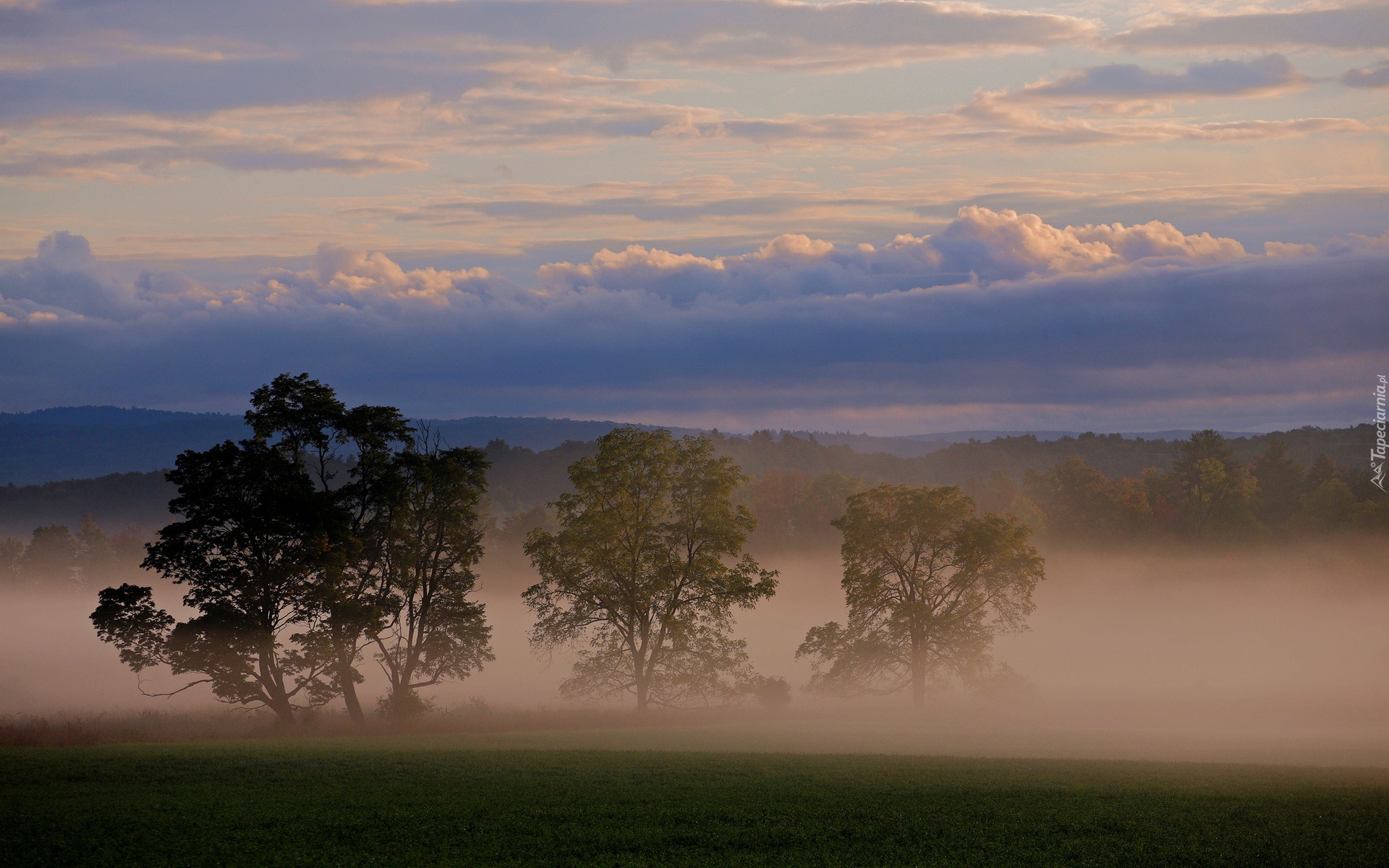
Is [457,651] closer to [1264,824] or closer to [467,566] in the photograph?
[467,566]

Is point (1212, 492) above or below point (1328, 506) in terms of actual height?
above

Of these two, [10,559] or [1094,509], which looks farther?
[10,559]

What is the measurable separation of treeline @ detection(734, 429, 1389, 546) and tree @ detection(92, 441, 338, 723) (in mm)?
78041

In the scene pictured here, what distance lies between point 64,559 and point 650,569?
4722 inches

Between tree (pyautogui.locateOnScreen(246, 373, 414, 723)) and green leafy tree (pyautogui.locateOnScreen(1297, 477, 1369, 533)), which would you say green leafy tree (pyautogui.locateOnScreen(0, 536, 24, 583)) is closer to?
tree (pyautogui.locateOnScreen(246, 373, 414, 723))

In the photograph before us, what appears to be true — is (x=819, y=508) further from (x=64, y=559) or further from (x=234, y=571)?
(x=234, y=571)

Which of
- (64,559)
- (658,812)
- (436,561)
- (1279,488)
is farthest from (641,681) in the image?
(64,559)

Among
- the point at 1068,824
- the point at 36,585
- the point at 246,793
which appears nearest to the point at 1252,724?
the point at 1068,824

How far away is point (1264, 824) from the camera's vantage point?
20.2 meters

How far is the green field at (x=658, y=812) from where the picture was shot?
1839cm

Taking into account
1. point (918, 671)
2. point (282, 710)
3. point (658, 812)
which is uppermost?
point (658, 812)

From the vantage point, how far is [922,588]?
58.2m

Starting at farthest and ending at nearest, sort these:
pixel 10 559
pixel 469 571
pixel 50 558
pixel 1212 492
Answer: pixel 10 559 → pixel 50 558 → pixel 1212 492 → pixel 469 571

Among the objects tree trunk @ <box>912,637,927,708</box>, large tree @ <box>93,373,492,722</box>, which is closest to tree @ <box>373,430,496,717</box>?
large tree @ <box>93,373,492,722</box>
